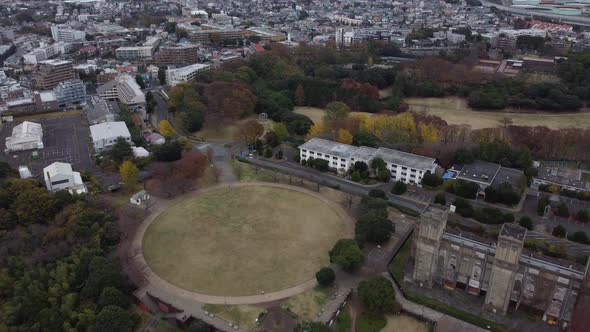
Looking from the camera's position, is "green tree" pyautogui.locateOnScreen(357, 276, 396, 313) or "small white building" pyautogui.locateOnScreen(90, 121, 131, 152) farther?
"small white building" pyautogui.locateOnScreen(90, 121, 131, 152)

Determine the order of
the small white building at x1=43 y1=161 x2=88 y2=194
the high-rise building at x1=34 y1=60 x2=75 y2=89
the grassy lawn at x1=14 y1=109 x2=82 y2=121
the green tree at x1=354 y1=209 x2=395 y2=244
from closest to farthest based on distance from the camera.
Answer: the green tree at x1=354 y1=209 x2=395 y2=244
the small white building at x1=43 y1=161 x2=88 y2=194
the grassy lawn at x1=14 y1=109 x2=82 y2=121
the high-rise building at x1=34 y1=60 x2=75 y2=89

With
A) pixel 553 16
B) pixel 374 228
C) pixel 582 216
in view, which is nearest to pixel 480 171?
pixel 582 216

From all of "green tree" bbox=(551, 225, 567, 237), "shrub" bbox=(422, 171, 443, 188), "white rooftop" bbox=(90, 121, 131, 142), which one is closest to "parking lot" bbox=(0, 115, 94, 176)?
"white rooftop" bbox=(90, 121, 131, 142)

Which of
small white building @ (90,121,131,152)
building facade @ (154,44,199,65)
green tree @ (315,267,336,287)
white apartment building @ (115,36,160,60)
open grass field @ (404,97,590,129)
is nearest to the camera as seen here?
green tree @ (315,267,336,287)

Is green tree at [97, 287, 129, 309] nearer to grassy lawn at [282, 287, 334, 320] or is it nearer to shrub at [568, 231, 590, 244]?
grassy lawn at [282, 287, 334, 320]

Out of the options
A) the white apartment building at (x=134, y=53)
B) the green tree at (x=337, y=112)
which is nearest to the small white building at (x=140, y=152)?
the green tree at (x=337, y=112)

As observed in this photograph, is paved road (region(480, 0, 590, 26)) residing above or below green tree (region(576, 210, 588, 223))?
above
